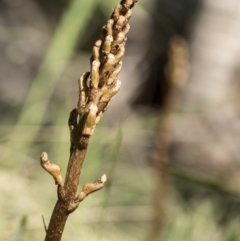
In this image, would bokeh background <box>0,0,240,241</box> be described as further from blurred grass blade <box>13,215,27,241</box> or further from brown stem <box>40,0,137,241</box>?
brown stem <box>40,0,137,241</box>

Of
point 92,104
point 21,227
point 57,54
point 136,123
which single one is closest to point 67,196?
point 92,104

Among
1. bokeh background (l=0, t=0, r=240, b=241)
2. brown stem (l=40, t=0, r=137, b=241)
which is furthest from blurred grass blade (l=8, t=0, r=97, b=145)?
brown stem (l=40, t=0, r=137, b=241)

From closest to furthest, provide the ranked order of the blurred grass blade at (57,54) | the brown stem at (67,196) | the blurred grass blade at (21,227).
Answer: the brown stem at (67,196), the blurred grass blade at (21,227), the blurred grass blade at (57,54)

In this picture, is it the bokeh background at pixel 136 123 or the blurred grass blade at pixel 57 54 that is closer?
the bokeh background at pixel 136 123


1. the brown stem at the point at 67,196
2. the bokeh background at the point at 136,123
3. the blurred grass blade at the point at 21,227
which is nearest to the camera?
the brown stem at the point at 67,196

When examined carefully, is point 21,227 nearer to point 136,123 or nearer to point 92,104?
point 92,104

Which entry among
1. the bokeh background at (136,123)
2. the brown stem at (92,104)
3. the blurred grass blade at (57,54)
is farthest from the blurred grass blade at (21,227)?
the blurred grass blade at (57,54)

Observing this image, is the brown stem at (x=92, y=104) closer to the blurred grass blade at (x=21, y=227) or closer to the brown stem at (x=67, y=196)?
the brown stem at (x=67, y=196)

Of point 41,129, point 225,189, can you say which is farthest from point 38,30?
point 225,189

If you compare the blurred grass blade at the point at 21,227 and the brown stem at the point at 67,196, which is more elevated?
the brown stem at the point at 67,196
